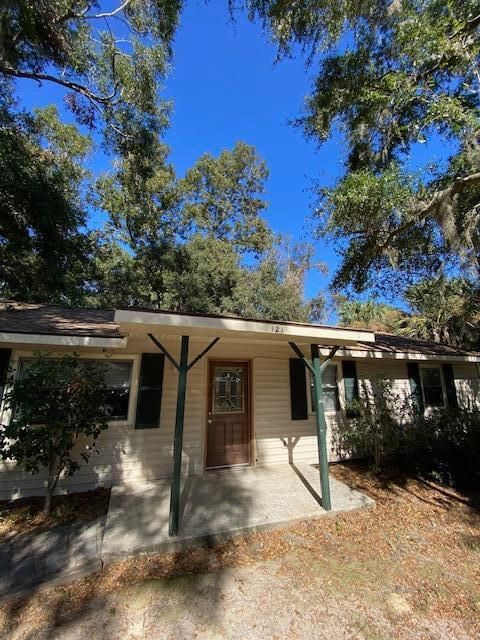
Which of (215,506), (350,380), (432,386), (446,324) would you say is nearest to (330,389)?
(350,380)

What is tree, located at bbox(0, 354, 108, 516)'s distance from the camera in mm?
3764

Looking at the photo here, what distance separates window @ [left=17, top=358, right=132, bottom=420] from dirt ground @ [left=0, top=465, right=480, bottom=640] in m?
2.30

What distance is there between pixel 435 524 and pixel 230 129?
12.8m

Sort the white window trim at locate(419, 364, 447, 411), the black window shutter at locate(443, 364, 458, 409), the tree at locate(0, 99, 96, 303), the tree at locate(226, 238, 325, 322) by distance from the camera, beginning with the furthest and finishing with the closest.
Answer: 1. the tree at locate(226, 238, 325, 322)
2. the tree at locate(0, 99, 96, 303)
3. the black window shutter at locate(443, 364, 458, 409)
4. the white window trim at locate(419, 364, 447, 411)

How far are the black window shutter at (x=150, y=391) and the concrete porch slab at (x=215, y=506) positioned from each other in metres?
1.00

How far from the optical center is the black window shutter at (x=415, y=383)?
7.46 m

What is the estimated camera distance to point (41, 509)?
4.08 meters

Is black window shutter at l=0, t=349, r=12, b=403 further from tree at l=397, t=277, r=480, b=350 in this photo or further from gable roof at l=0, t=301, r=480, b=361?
tree at l=397, t=277, r=480, b=350

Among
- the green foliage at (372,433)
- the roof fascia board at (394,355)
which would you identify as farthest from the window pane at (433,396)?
the green foliage at (372,433)

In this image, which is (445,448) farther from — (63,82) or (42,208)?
(63,82)

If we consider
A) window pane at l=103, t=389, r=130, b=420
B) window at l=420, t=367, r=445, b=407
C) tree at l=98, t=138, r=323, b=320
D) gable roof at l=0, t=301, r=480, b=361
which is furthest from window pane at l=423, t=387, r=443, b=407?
tree at l=98, t=138, r=323, b=320

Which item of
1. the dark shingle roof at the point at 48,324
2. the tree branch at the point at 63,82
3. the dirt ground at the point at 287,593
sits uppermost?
the tree branch at the point at 63,82

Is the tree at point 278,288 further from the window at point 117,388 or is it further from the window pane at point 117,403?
the window pane at point 117,403

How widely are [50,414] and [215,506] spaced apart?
97.8 inches
